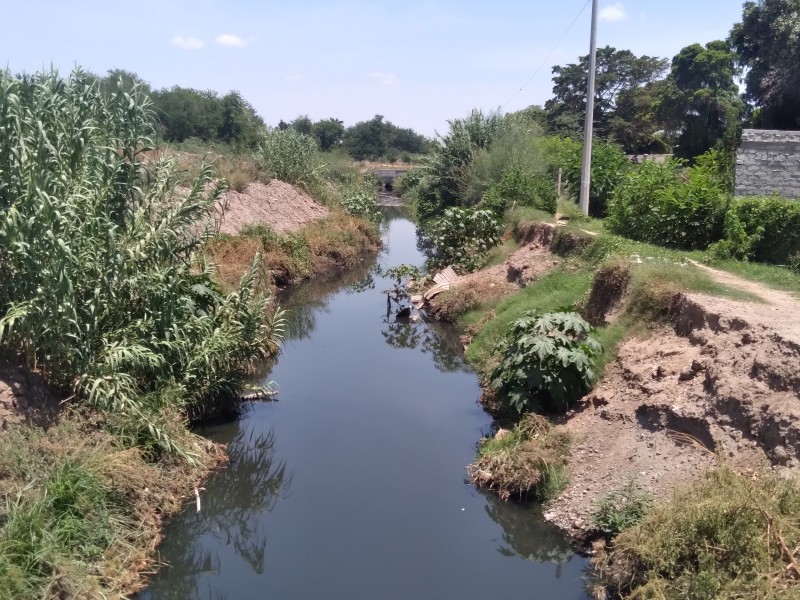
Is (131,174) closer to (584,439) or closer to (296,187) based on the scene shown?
(584,439)

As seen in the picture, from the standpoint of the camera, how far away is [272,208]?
25984mm

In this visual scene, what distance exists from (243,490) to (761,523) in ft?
19.0

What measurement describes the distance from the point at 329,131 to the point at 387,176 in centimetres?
2480

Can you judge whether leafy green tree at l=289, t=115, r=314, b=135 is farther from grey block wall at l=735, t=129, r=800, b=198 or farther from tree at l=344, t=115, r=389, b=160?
grey block wall at l=735, t=129, r=800, b=198

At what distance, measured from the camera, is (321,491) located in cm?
902

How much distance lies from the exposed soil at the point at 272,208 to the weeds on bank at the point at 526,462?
A: 1396 centimetres

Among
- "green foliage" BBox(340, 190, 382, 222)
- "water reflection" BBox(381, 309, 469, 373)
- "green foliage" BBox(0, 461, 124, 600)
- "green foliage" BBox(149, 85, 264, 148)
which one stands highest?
"green foliage" BBox(149, 85, 264, 148)

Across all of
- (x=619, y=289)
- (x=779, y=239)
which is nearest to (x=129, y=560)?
(x=619, y=289)

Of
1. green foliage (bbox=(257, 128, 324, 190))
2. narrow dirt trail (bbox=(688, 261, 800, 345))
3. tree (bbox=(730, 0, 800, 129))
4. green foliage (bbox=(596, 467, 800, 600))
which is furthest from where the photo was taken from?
green foliage (bbox=(257, 128, 324, 190))

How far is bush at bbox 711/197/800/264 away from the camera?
1207 cm

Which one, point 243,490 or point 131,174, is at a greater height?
point 131,174

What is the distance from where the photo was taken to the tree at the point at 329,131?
80.3 metres

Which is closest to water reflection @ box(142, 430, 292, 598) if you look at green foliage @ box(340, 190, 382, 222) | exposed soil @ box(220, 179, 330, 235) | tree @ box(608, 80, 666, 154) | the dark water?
the dark water

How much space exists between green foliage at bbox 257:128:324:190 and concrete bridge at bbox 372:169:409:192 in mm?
25389
